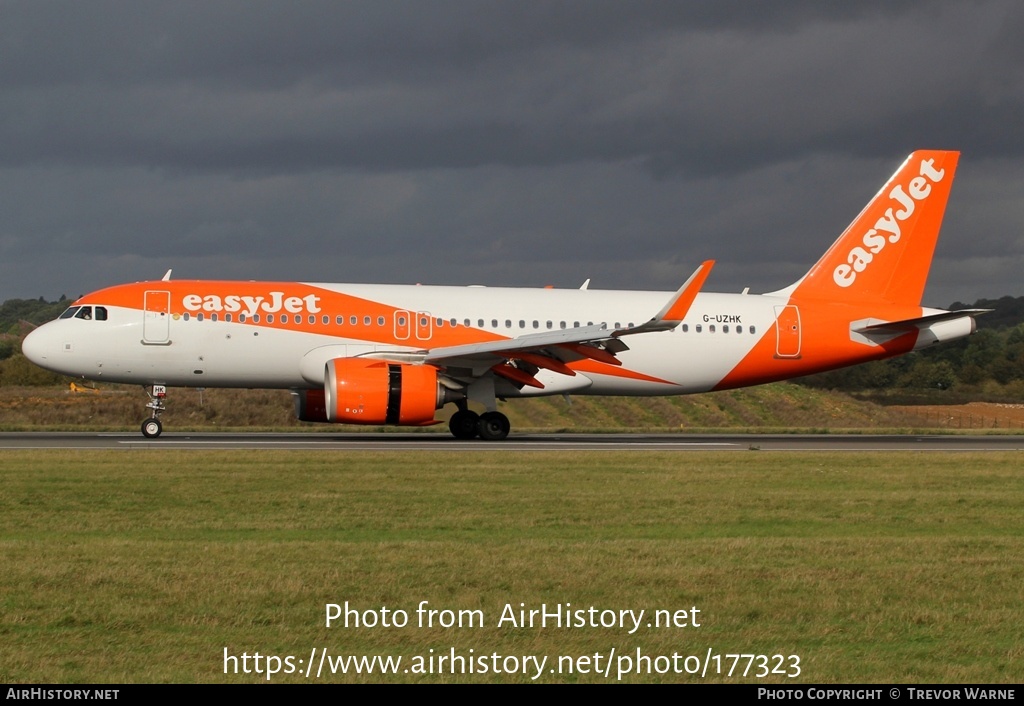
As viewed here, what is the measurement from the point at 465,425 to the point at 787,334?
30.4ft

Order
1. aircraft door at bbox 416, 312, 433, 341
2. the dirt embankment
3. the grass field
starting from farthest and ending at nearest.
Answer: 1. the dirt embankment
2. aircraft door at bbox 416, 312, 433, 341
3. the grass field

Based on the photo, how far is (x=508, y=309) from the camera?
31562mm

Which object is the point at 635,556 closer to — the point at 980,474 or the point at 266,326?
the point at 980,474

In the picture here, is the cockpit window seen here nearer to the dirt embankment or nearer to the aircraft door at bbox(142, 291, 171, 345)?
the aircraft door at bbox(142, 291, 171, 345)

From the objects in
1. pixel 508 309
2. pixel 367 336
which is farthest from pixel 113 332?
pixel 508 309

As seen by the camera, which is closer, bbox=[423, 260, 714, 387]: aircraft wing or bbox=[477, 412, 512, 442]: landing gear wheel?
bbox=[423, 260, 714, 387]: aircraft wing

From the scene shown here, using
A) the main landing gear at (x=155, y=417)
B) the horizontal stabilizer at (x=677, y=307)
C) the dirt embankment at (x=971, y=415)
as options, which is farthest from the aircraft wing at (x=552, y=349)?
the dirt embankment at (x=971, y=415)

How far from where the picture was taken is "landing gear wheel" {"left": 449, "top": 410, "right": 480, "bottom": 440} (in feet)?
102

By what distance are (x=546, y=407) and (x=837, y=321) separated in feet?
35.3

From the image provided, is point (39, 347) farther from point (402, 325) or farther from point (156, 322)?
point (402, 325)

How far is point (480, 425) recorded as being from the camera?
30.8 meters

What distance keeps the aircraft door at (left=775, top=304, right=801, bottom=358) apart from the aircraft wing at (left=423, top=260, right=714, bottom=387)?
5.44m

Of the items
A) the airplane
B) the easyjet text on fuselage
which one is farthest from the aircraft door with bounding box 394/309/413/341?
the easyjet text on fuselage

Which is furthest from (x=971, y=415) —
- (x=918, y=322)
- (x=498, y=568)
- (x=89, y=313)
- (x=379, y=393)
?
(x=498, y=568)
